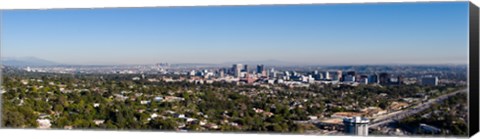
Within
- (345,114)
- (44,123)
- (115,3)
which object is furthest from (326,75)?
(44,123)

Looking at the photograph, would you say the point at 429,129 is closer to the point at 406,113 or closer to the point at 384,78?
the point at 406,113

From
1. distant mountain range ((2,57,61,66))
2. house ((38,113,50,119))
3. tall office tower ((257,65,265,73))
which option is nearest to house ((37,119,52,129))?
house ((38,113,50,119))

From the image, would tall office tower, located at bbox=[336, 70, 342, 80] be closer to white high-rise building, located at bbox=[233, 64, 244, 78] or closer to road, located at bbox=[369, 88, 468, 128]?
road, located at bbox=[369, 88, 468, 128]

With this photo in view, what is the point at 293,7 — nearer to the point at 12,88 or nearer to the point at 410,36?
the point at 410,36

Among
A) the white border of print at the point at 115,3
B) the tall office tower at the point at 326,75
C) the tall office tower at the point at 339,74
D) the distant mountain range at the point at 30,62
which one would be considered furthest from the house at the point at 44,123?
the tall office tower at the point at 339,74

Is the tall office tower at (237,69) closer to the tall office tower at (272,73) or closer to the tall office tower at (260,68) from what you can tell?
the tall office tower at (260,68)

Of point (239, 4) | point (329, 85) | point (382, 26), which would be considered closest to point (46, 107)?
point (239, 4)
